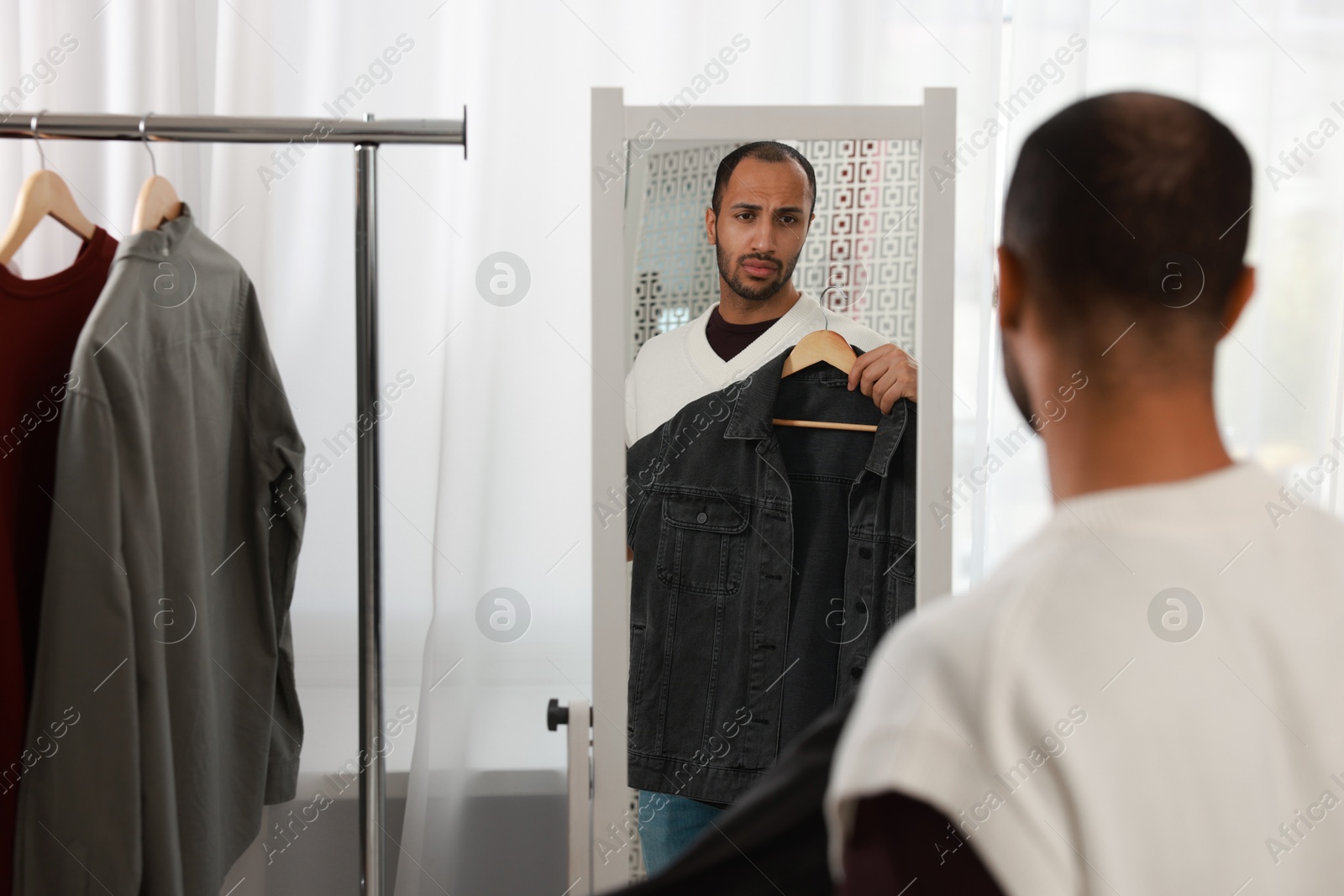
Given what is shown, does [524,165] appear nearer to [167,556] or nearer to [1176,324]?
[167,556]

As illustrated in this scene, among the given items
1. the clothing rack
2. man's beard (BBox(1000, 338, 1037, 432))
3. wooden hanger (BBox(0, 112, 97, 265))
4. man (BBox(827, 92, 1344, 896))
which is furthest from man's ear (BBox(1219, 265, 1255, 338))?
wooden hanger (BBox(0, 112, 97, 265))

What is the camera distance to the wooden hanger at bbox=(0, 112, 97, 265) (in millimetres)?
1109

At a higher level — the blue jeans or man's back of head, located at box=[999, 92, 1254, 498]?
man's back of head, located at box=[999, 92, 1254, 498]

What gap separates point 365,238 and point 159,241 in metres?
0.22

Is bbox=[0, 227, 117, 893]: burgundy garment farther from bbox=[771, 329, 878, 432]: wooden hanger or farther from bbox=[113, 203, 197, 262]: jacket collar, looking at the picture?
bbox=[771, 329, 878, 432]: wooden hanger

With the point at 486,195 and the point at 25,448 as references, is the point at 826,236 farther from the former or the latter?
the point at 25,448

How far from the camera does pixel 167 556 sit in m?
1.11

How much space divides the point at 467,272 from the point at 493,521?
16.4 inches

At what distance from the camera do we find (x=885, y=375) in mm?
1229

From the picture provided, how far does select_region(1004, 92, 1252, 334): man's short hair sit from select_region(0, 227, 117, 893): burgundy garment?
94 cm

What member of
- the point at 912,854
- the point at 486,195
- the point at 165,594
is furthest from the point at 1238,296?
the point at 486,195

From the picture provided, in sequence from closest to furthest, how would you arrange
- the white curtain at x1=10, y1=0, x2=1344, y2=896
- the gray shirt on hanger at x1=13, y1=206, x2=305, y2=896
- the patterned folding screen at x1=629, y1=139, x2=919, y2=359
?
the gray shirt on hanger at x1=13, y1=206, x2=305, y2=896, the patterned folding screen at x1=629, y1=139, x2=919, y2=359, the white curtain at x1=10, y1=0, x2=1344, y2=896

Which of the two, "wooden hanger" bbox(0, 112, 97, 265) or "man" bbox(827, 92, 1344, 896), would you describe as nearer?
"man" bbox(827, 92, 1344, 896)

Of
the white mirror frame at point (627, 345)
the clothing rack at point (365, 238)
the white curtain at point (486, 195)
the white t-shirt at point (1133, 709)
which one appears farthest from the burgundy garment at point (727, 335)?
the white t-shirt at point (1133, 709)
